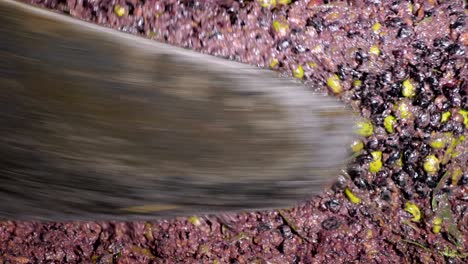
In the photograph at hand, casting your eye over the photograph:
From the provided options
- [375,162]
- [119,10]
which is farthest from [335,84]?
[119,10]

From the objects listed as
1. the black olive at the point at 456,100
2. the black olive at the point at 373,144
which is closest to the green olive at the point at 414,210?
the black olive at the point at 373,144

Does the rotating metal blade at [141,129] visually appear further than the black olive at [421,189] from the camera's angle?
No

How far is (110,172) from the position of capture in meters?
2.59

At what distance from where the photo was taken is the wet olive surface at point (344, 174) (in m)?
2.83

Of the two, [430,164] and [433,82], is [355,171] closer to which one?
[430,164]

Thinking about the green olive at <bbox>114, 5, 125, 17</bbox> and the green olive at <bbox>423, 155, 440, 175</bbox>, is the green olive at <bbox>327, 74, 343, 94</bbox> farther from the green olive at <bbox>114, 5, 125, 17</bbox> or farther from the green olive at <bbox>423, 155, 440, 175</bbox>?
the green olive at <bbox>114, 5, 125, 17</bbox>

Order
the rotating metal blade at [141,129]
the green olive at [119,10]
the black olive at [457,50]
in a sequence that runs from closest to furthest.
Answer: the rotating metal blade at [141,129]
the green olive at [119,10]
the black olive at [457,50]

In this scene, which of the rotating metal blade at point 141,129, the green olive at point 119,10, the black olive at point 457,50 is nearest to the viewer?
the rotating metal blade at point 141,129

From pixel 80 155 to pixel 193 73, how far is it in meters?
0.68

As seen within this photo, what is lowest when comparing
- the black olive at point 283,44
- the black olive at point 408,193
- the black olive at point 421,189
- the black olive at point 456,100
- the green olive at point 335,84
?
the black olive at point 408,193

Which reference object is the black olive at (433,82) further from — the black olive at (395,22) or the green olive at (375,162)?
the green olive at (375,162)

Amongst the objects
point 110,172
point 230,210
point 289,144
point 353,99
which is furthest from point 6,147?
point 353,99

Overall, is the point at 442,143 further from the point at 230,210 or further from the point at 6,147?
the point at 6,147

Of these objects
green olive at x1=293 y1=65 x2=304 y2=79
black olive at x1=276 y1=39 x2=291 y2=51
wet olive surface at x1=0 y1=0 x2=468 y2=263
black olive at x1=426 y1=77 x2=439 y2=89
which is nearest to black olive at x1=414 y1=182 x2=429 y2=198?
wet olive surface at x1=0 y1=0 x2=468 y2=263
